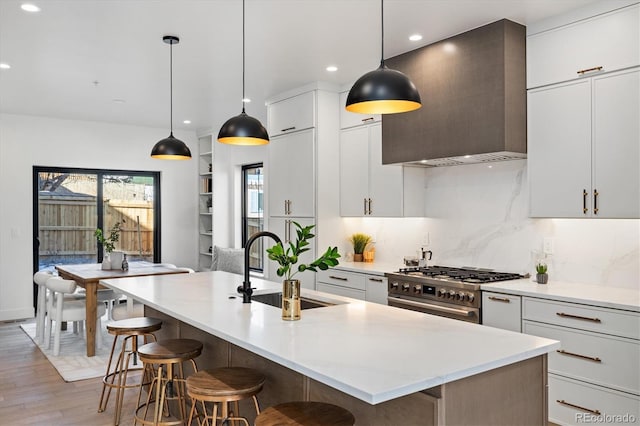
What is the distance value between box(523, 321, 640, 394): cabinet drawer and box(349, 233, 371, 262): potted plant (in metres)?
2.20

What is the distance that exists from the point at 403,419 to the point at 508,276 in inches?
94.1

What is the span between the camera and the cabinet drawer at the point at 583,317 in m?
2.88

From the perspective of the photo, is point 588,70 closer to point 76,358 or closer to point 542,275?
point 542,275

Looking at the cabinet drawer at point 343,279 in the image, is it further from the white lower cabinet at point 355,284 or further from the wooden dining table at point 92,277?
the wooden dining table at point 92,277

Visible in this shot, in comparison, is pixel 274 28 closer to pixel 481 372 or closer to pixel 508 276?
pixel 508 276

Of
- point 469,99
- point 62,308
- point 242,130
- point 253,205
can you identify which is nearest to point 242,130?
point 242,130

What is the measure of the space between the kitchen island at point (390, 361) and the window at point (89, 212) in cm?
529

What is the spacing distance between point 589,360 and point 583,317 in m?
0.26

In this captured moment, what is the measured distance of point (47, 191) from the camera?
7.16 m

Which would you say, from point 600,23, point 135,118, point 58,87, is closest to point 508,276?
point 600,23

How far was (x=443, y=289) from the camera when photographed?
150 inches

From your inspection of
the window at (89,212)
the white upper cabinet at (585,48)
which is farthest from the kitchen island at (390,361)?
the window at (89,212)

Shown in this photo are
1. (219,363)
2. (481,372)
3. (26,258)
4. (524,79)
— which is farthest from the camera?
(26,258)

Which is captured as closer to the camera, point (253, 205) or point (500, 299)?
point (500, 299)
